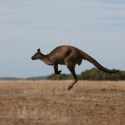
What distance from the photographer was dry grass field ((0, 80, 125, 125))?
61.5ft

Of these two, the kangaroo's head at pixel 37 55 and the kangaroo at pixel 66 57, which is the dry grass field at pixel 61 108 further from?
the kangaroo's head at pixel 37 55

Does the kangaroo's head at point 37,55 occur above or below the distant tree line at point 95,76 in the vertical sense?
above

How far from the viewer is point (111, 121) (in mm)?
19141

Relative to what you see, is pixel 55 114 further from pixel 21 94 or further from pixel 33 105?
pixel 21 94

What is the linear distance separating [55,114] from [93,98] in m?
4.87

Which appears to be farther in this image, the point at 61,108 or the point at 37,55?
the point at 37,55

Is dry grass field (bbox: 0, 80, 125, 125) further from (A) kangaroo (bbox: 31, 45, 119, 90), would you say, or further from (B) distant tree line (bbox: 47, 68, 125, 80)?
(B) distant tree line (bbox: 47, 68, 125, 80)

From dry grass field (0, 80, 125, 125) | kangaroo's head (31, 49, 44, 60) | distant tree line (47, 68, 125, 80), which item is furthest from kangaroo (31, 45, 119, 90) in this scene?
distant tree line (47, 68, 125, 80)

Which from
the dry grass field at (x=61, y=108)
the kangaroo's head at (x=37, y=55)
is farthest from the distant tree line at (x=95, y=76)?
the dry grass field at (x=61, y=108)

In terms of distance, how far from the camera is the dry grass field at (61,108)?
61.5 ft

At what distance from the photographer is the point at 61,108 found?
2177 cm

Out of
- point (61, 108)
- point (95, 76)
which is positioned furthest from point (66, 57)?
point (95, 76)

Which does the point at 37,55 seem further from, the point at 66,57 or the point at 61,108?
the point at 61,108

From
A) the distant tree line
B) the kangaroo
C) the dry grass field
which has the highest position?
the kangaroo
